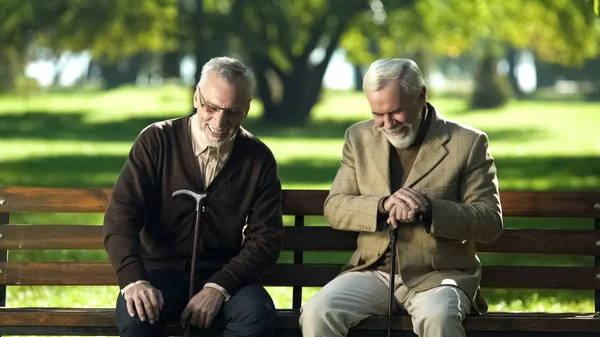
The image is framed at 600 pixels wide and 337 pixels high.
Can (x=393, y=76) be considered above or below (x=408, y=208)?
above

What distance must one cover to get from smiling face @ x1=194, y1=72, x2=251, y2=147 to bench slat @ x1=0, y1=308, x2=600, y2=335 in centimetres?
81

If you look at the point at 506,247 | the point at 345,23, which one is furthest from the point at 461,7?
the point at 506,247

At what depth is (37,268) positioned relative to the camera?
233 inches

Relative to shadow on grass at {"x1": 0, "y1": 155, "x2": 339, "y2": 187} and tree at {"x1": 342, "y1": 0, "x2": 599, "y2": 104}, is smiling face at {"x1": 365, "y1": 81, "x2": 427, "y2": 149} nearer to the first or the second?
shadow on grass at {"x1": 0, "y1": 155, "x2": 339, "y2": 187}

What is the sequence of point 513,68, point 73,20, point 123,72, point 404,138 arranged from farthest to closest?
1. point 513,68
2. point 123,72
3. point 73,20
4. point 404,138

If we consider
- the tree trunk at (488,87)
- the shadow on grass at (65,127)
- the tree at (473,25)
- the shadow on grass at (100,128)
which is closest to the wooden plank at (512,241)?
the tree at (473,25)

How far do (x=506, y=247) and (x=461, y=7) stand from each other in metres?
27.7

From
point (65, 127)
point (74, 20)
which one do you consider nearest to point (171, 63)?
point (74, 20)

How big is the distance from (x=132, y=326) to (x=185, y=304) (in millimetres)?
355

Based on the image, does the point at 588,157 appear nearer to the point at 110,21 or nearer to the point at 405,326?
the point at 110,21

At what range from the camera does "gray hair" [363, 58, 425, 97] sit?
5375mm

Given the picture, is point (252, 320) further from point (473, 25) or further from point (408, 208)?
point (473, 25)

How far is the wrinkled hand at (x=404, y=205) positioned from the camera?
17.4 feet

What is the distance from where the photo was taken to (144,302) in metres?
5.09
